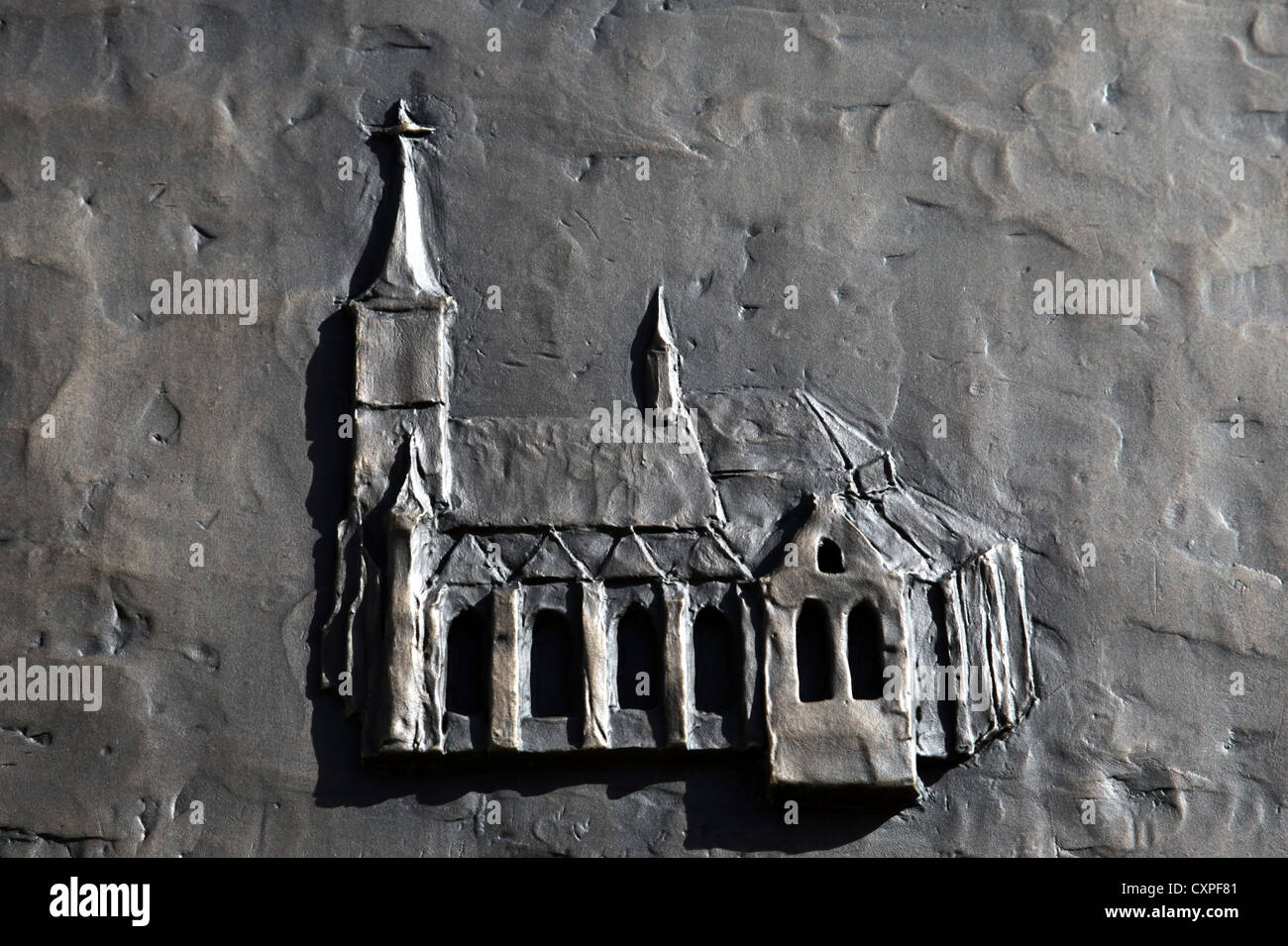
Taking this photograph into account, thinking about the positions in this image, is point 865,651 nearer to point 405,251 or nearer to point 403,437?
point 403,437

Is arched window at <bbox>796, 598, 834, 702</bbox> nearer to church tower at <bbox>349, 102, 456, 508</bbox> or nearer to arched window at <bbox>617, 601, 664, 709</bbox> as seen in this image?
arched window at <bbox>617, 601, 664, 709</bbox>

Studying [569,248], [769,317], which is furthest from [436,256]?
[769,317]

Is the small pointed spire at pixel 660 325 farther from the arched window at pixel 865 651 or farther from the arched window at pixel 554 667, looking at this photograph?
the arched window at pixel 865 651

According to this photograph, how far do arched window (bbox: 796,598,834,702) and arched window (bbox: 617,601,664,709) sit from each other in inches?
20.7

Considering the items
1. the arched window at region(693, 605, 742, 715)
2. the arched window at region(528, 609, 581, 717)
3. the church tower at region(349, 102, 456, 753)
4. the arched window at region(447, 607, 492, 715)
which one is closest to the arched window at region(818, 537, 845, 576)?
the arched window at region(693, 605, 742, 715)

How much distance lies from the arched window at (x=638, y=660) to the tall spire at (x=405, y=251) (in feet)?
4.90

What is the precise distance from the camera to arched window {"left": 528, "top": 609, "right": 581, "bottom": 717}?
5.81 m

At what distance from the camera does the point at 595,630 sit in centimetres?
579

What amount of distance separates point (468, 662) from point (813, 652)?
129 centimetres

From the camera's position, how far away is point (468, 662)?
19.3ft

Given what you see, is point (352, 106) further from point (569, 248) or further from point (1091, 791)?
point (1091, 791)

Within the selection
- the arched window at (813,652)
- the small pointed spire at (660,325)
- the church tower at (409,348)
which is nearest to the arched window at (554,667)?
the church tower at (409,348)

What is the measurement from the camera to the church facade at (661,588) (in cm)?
573

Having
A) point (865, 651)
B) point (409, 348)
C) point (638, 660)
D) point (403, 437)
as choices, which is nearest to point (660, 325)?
point (409, 348)
